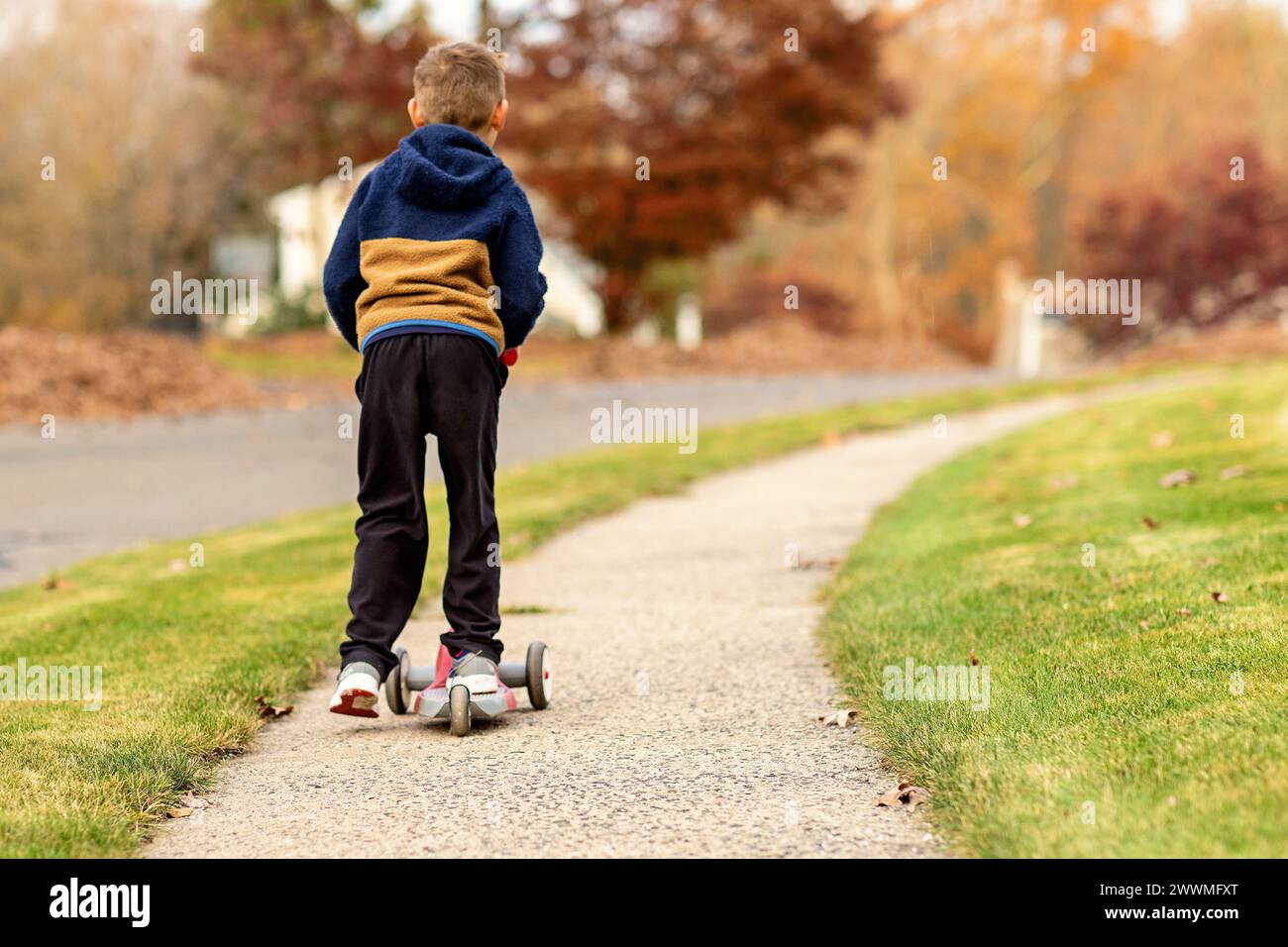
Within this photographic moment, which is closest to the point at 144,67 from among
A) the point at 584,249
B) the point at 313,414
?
the point at 584,249

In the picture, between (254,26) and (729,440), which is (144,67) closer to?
(254,26)

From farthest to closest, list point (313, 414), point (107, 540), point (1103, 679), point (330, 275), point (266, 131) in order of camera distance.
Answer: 1. point (266, 131)
2. point (313, 414)
3. point (107, 540)
4. point (330, 275)
5. point (1103, 679)

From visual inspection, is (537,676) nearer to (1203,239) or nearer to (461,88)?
(461,88)

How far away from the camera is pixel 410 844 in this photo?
11.2 feet

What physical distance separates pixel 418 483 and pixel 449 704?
679 millimetres

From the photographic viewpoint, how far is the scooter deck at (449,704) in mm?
4520

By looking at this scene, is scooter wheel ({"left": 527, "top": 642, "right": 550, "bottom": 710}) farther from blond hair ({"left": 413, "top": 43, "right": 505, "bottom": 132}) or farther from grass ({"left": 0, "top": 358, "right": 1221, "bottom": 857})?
blond hair ({"left": 413, "top": 43, "right": 505, "bottom": 132})

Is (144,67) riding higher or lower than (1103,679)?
higher

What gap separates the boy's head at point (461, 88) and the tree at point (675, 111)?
18915 millimetres

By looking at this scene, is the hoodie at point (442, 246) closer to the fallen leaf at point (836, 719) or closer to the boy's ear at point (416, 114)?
the boy's ear at point (416, 114)

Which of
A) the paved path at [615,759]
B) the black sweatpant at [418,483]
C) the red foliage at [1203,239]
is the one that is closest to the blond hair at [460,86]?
the black sweatpant at [418,483]

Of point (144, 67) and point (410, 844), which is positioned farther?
point (144, 67)

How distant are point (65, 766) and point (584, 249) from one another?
73.0ft

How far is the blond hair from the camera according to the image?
181 inches
